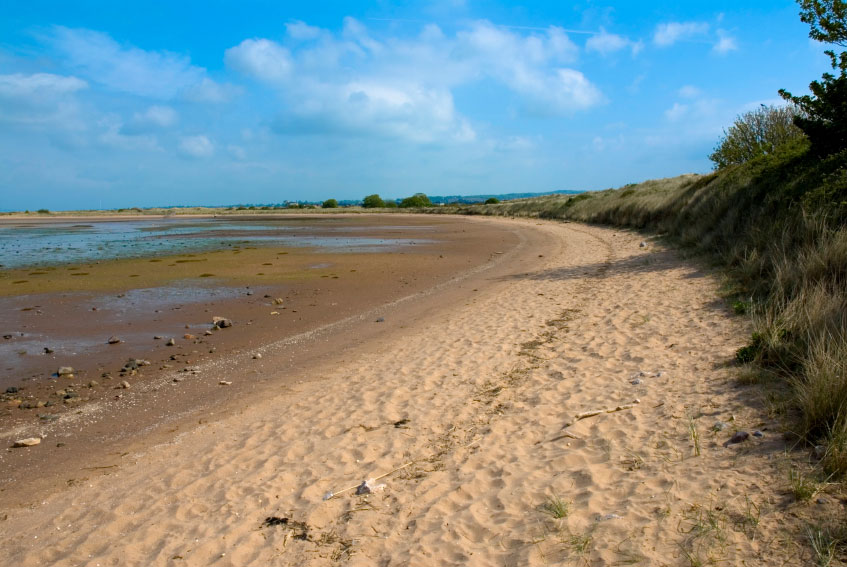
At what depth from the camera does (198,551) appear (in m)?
3.55

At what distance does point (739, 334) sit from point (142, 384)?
23.6ft

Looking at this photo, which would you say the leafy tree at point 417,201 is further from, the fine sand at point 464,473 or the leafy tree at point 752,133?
the fine sand at point 464,473

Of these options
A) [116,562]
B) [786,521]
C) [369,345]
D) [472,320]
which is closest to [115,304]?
[369,345]

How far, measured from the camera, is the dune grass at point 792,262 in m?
3.99

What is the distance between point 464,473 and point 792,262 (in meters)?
6.75

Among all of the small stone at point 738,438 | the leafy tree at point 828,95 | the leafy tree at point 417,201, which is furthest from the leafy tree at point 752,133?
the leafy tree at point 417,201

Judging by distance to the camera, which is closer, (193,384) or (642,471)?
(642,471)

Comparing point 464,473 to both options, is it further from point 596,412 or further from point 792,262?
point 792,262

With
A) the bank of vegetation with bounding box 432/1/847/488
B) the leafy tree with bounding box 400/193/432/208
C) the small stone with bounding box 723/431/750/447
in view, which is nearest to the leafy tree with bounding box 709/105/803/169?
the bank of vegetation with bounding box 432/1/847/488

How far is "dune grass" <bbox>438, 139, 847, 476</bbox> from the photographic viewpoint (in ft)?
13.1

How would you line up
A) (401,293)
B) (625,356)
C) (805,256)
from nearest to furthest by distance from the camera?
(625,356) → (805,256) → (401,293)

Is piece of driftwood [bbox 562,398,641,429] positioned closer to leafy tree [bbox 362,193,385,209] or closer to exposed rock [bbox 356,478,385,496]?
exposed rock [bbox 356,478,385,496]

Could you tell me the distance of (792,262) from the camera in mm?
8328

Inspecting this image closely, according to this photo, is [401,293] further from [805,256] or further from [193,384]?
[805,256]
